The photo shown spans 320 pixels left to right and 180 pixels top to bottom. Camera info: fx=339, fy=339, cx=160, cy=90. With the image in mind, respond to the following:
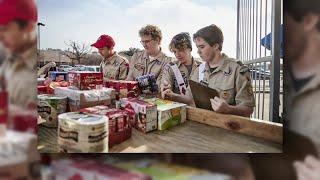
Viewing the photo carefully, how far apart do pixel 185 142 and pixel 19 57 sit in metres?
0.69

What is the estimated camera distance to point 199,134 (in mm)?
1425

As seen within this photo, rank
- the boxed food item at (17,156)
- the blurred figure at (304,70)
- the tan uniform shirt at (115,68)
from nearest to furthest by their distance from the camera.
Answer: the boxed food item at (17,156)
the blurred figure at (304,70)
the tan uniform shirt at (115,68)

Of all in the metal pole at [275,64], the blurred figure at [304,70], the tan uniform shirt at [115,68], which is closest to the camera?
the blurred figure at [304,70]

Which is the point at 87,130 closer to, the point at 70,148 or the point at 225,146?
the point at 70,148

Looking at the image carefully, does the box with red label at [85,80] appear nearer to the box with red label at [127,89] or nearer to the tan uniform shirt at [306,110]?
the box with red label at [127,89]

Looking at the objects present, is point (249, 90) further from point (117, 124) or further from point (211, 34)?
point (117, 124)

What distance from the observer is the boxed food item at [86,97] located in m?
1.49

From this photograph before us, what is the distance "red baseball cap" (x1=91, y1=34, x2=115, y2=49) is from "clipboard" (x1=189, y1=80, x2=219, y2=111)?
1.43 ft

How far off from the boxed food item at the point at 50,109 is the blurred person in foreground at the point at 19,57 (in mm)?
358

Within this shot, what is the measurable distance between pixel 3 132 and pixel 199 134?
76 centimetres

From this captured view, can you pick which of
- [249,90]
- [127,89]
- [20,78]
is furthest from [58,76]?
[249,90]

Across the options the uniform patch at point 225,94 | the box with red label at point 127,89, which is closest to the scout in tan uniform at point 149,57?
the box with red label at point 127,89

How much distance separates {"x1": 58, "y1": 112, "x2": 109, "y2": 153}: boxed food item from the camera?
118 centimetres

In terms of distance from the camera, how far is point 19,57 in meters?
1.06
